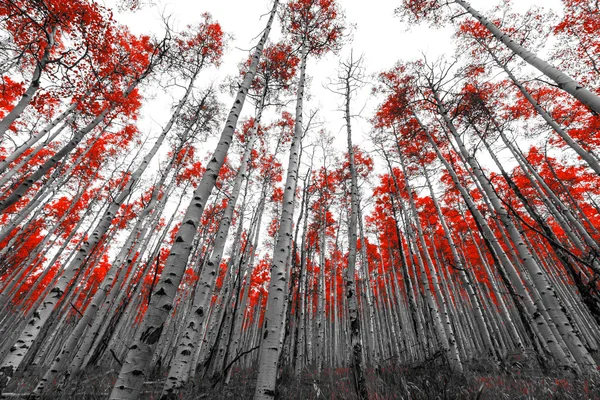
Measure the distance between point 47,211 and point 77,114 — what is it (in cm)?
781

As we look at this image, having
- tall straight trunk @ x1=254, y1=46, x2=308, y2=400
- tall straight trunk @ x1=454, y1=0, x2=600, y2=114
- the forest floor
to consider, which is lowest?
the forest floor

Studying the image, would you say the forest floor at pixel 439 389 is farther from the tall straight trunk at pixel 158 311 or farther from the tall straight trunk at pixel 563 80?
the tall straight trunk at pixel 563 80

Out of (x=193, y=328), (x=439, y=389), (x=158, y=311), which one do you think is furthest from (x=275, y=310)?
(x=439, y=389)

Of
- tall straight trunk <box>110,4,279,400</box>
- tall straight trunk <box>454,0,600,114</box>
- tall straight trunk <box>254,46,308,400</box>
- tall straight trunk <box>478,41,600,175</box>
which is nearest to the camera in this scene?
tall straight trunk <box>110,4,279,400</box>

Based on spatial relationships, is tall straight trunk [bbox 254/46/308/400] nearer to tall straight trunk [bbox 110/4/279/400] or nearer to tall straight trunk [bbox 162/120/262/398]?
tall straight trunk [bbox 110/4/279/400]

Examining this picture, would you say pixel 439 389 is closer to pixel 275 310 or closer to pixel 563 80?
pixel 275 310

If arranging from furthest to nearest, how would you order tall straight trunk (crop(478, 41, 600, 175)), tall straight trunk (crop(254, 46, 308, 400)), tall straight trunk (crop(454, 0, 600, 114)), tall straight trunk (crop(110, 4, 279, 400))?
tall straight trunk (crop(478, 41, 600, 175))
tall straight trunk (crop(454, 0, 600, 114))
tall straight trunk (crop(254, 46, 308, 400))
tall straight trunk (crop(110, 4, 279, 400))

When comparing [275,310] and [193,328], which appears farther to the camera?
[193,328]

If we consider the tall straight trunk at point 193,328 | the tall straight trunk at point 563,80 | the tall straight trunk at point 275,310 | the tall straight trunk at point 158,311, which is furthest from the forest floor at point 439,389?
the tall straight trunk at point 563,80

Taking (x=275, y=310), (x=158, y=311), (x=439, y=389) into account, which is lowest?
(x=439, y=389)

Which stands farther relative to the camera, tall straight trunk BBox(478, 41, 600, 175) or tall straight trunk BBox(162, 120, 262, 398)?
tall straight trunk BBox(478, 41, 600, 175)

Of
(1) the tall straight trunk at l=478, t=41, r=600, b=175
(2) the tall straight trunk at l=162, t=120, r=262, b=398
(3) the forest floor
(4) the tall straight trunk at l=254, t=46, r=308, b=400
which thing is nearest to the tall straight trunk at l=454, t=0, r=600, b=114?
(1) the tall straight trunk at l=478, t=41, r=600, b=175

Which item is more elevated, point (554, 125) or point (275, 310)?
point (554, 125)

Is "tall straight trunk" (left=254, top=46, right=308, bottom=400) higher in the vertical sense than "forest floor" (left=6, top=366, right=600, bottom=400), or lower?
higher
